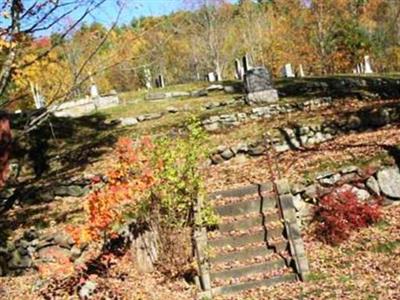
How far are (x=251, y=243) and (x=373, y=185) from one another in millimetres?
3407

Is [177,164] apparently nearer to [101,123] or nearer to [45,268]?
[45,268]

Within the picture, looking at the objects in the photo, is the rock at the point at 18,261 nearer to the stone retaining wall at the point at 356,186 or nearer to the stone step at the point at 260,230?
the stone step at the point at 260,230

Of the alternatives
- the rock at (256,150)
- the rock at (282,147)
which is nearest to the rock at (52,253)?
the rock at (256,150)

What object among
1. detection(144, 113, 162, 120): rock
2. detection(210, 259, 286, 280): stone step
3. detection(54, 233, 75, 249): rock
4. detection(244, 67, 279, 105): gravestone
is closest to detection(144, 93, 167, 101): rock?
detection(144, 113, 162, 120): rock

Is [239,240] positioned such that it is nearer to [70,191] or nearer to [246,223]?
[246,223]

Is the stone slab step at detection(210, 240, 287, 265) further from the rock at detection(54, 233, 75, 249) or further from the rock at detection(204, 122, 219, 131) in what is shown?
the rock at detection(204, 122, 219, 131)

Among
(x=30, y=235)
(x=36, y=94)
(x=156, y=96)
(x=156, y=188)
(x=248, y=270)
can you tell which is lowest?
(x=248, y=270)

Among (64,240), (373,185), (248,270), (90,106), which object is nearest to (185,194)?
(248,270)

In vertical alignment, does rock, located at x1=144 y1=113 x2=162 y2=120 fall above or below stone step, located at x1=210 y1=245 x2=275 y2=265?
above

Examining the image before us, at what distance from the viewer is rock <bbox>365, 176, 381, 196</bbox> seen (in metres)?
12.5

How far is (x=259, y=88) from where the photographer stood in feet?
73.0

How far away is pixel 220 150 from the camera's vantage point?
16.9 m

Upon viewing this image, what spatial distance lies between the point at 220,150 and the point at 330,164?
4.10 m

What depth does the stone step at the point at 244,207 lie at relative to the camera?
11836 millimetres
